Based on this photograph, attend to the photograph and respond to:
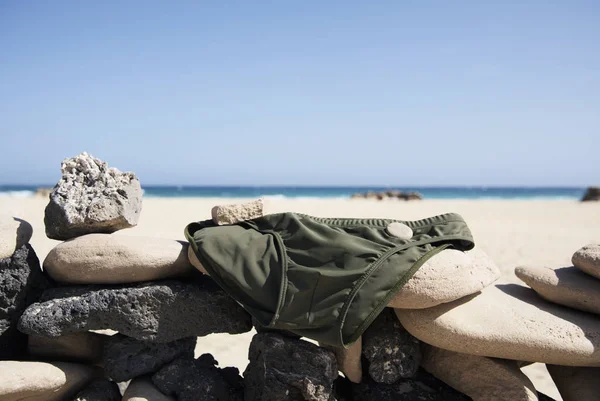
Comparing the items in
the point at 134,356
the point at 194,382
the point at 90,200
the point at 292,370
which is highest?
the point at 90,200

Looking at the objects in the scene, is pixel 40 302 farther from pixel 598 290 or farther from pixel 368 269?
pixel 598 290

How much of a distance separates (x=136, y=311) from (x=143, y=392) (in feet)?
1.78

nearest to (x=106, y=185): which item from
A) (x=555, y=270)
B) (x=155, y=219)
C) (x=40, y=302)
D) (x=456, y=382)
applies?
(x=40, y=302)

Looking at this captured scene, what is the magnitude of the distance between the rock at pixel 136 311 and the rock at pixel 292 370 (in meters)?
0.41

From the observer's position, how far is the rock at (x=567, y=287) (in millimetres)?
3295

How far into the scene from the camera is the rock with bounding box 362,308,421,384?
10.8ft

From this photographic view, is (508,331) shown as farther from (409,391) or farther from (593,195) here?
(593,195)

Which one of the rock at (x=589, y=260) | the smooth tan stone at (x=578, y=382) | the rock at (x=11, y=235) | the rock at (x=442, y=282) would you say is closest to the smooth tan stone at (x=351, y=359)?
the rock at (x=442, y=282)

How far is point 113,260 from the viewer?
10.9ft

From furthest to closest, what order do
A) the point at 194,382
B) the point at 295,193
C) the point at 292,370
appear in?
1. the point at 295,193
2. the point at 194,382
3. the point at 292,370

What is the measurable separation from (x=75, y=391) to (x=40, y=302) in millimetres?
666

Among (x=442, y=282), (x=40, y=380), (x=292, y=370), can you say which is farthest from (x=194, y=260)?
(x=442, y=282)

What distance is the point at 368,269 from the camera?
3047 millimetres

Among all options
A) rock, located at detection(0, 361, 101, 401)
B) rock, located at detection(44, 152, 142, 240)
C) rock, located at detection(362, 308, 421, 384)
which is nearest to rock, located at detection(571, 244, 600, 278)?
rock, located at detection(362, 308, 421, 384)
